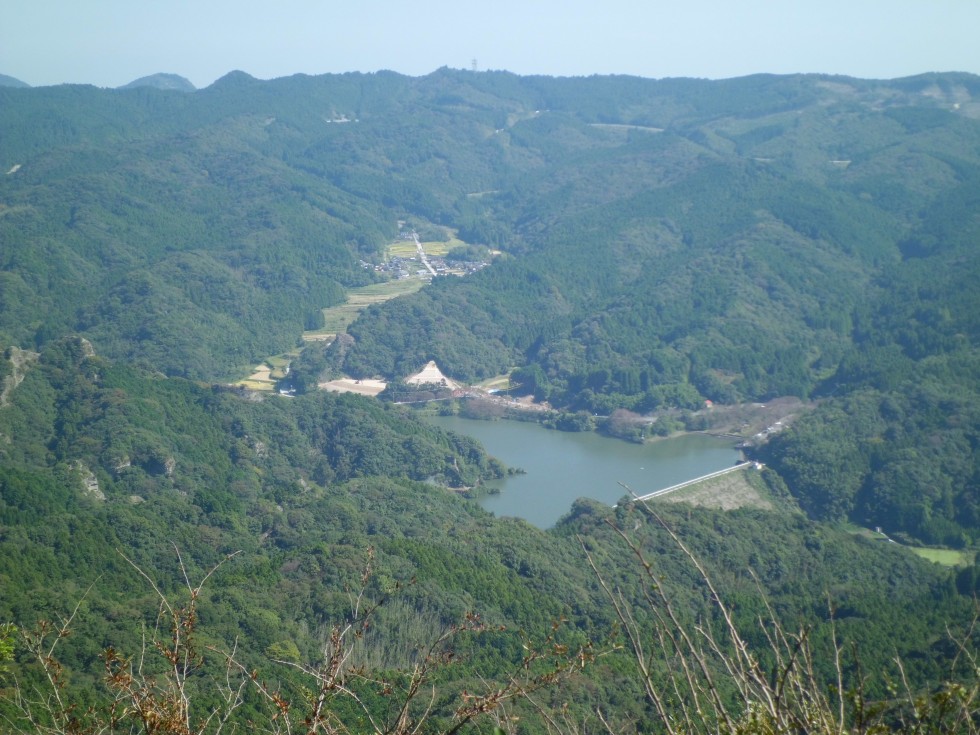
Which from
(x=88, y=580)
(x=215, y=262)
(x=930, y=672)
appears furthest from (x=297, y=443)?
(x=215, y=262)

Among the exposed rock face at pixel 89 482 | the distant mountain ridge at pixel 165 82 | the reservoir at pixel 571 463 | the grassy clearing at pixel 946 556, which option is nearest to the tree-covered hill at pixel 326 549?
the exposed rock face at pixel 89 482

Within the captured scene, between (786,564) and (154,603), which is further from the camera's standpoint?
(786,564)

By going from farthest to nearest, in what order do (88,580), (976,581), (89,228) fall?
1. (89,228)
2. (976,581)
3. (88,580)

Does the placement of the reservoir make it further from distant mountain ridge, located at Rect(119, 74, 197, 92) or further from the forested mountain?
distant mountain ridge, located at Rect(119, 74, 197, 92)

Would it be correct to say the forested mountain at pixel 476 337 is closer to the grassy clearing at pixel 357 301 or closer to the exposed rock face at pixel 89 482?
the exposed rock face at pixel 89 482

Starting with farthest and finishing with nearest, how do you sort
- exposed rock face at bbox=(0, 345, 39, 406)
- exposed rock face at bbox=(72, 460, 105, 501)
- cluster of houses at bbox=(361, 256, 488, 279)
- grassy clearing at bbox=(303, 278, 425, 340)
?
cluster of houses at bbox=(361, 256, 488, 279), grassy clearing at bbox=(303, 278, 425, 340), exposed rock face at bbox=(0, 345, 39, 406), exposed rock face at bbox=(72, 460, 105, 501)

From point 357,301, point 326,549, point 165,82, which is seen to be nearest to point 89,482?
point 326,549

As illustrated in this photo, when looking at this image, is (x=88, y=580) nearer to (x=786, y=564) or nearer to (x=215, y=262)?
(x=786, y=564)

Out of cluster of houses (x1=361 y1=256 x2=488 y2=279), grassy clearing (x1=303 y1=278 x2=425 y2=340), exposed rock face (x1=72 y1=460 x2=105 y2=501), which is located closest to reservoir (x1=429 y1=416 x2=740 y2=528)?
exposed rock face (x1=72 y1=460 x2=105 y2=501)
